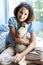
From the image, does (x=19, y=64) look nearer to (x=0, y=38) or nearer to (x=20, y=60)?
(x=20, y=60)

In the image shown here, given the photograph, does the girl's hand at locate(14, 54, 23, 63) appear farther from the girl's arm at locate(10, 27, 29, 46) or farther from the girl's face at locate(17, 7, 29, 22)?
the girl's face at locate(17, 7, 29, 22)

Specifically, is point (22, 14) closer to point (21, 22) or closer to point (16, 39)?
point (21, 22)

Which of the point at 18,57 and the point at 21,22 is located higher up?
the point at 21,22

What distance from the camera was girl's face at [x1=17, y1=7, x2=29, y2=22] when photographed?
1039 mm

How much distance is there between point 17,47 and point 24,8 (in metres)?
0.28

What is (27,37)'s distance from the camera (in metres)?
1.06

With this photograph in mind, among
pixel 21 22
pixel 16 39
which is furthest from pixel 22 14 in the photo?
pixel 16 39

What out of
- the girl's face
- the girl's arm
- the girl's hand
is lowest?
the girl's hand

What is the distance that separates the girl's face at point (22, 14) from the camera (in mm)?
1039

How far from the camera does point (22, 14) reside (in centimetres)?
104

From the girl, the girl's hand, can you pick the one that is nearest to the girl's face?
the girl

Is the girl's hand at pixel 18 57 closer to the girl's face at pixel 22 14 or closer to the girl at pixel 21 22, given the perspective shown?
the girl at pixel 21 22

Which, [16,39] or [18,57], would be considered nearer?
[18,57]

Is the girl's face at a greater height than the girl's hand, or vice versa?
the girl's face
